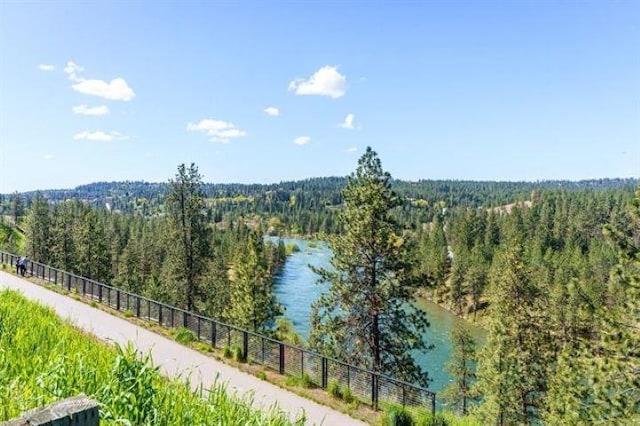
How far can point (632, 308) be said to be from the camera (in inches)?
635

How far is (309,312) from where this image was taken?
6209 cm

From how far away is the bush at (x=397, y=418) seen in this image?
359 inches

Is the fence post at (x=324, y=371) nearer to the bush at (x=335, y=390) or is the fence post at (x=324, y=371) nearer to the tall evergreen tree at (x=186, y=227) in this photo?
the bush at (x=335, y=390)

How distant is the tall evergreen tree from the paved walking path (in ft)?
41.9

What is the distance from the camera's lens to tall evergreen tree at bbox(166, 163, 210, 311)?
106 feet

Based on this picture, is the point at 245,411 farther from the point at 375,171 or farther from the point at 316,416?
the point at 375,171

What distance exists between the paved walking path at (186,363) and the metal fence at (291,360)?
0.90 metres

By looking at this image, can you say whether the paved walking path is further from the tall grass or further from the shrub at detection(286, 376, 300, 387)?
the tall grass

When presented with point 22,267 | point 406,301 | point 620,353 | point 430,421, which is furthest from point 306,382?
point 22,267

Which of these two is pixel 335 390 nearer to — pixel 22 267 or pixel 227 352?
pixel 227 352

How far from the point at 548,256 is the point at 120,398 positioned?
80866 mm

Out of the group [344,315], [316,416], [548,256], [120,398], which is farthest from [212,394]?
[548,256]

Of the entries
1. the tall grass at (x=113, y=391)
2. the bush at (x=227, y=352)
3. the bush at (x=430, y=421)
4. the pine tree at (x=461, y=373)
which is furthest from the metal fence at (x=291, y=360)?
the pine tree at (x=461, y=373)

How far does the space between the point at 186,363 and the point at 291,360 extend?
8.77 ft
